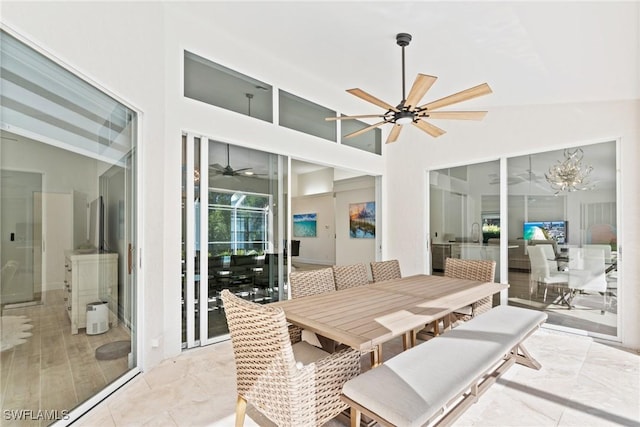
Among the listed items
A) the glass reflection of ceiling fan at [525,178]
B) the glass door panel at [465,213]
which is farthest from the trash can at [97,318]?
the glass reflection of ceiling fan at [525,178]

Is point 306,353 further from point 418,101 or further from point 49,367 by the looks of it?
point 418,101

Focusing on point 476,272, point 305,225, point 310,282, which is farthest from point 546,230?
point 305,225

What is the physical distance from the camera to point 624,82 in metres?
2.99

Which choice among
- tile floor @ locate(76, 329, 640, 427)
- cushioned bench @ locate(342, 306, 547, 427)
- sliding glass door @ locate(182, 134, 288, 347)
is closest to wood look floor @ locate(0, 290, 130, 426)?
tile floor @ locate(76, 329, 640, 427)

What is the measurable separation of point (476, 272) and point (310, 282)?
6.75ft

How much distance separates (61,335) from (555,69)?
4721mm

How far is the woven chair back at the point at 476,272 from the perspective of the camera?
330 centimetres

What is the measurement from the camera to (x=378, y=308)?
7.26 ft

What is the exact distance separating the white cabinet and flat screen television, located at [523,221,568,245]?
4.77 m

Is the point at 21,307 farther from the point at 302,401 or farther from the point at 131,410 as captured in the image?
the point at 302,401

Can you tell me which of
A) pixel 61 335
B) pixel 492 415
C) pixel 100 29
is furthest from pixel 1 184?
pixel 492 415

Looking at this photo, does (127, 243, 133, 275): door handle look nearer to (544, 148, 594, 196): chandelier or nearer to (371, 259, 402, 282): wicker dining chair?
(371, 259, 402, 282): wicker dining chair

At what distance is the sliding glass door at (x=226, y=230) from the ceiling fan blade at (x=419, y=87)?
200cm

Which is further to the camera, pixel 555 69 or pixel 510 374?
pixel 555 69
